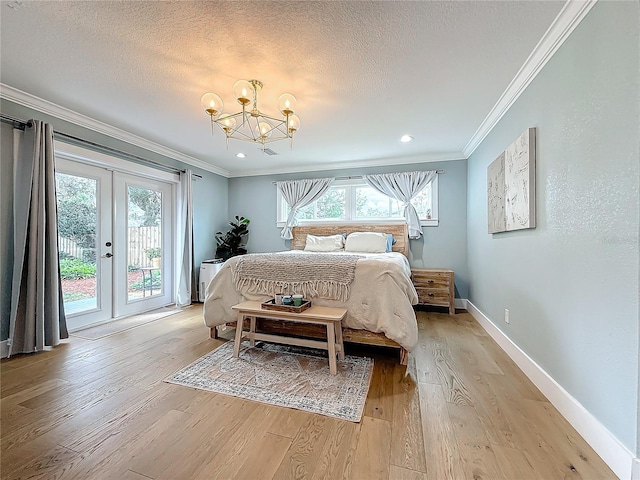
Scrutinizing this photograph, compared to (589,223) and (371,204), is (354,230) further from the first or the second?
(589,223)

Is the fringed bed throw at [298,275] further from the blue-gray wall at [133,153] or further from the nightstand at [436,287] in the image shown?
the blue-gray wall at [133,153]

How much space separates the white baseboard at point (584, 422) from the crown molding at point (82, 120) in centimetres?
467

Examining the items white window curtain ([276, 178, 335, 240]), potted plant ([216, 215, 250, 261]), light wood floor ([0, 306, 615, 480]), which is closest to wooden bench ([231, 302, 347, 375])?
light wood floor ([0, 306, 615, 480])

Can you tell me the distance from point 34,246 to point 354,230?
3.79 m

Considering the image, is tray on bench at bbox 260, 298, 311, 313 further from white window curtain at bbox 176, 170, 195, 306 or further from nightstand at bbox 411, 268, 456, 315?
white window curtain at bbox 176, 170, 195, 306

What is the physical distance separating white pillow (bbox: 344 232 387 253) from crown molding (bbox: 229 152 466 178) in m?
1.23

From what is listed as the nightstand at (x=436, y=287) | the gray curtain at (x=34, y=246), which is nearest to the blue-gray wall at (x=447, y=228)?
the nightstand at (x=436, y=287)

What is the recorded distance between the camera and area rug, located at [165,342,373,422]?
1.77 meters

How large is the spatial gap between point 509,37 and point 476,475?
95.6 inches

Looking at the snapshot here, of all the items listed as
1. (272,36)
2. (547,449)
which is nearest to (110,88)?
(272,36)

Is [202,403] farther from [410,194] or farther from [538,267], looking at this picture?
[410,194]

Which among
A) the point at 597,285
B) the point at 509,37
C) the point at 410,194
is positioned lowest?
the point at 597,285

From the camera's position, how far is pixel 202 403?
177 cm

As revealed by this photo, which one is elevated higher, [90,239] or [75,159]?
[75,159]
